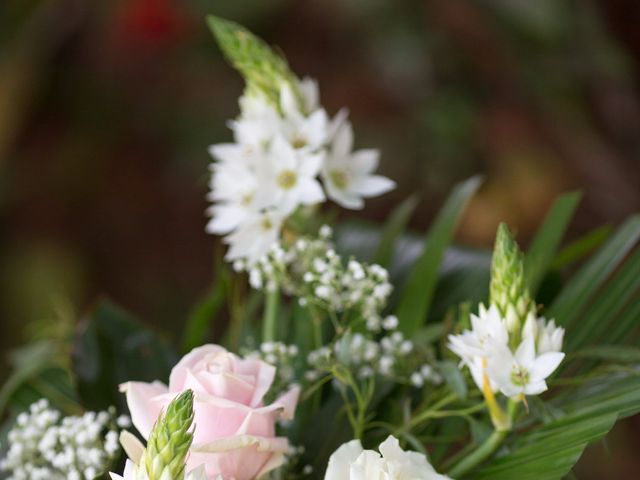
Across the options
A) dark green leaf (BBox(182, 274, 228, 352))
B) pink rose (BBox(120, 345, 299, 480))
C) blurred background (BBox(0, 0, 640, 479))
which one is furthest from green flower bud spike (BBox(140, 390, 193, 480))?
blurred background (BBox(0, 0, 640, 479))

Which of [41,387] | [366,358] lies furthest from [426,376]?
[41,387]

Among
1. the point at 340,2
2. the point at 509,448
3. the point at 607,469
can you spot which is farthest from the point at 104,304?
the point at 607,469

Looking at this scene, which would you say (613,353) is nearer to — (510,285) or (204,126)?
(510,285)

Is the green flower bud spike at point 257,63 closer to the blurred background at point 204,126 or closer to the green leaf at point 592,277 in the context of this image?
the green leaf at point 592,277

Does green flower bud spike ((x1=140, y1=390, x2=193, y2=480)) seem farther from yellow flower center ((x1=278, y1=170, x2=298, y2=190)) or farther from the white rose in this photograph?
yellow flower center ((x1=278, y1=170, x2=298, y2=190))

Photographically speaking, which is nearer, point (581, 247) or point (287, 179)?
point (287, 179)

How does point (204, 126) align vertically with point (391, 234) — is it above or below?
below
